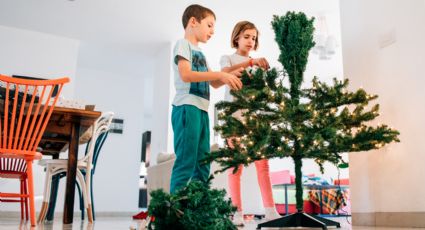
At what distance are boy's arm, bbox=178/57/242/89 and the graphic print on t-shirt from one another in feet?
0.29

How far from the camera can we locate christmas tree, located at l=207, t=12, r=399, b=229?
1.63 meters

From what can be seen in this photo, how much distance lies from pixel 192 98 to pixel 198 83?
0.30 feet

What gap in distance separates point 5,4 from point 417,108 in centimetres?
475

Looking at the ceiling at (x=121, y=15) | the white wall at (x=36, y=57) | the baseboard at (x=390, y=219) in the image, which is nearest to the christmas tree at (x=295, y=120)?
the baseboard at (x=390, y=219)

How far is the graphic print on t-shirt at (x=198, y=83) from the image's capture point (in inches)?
66.1

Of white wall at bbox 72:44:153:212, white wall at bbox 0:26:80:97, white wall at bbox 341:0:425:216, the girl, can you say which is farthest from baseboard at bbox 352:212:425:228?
white wall at bbox 72:44:153:212

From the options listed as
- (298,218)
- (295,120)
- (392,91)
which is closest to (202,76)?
(295,120)

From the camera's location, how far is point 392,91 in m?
2.18

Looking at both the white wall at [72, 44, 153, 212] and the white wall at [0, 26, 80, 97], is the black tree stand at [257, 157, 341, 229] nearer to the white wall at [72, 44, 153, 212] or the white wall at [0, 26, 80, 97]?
the white wall at [0, 26, 80, 97]

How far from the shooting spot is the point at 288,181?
18.4ft

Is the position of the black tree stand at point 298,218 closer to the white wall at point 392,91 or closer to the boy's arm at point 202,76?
the boy's arm at point 202,76

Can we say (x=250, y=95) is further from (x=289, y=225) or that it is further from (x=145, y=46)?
(x=145, y=46)

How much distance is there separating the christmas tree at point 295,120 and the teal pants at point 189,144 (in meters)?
0.08

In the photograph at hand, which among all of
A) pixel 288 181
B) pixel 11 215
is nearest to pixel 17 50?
pixel 11 215
